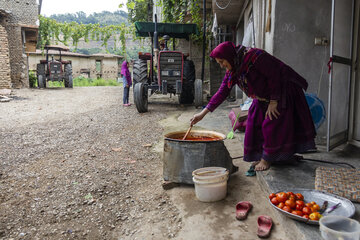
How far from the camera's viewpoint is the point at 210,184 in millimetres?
2438

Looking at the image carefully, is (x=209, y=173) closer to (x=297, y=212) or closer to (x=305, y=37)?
(x=297, y=212)

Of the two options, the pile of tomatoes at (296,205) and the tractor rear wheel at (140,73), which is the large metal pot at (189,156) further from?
the tractor rear wheel at (140,73)

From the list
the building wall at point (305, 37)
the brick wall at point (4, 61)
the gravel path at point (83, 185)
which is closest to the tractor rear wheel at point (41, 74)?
the brick wall at point (4, 61)

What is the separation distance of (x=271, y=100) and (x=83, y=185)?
214cm

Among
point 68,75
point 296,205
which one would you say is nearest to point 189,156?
point 296,205

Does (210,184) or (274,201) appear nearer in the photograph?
(274,201)

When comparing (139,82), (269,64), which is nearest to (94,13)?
(139,82)

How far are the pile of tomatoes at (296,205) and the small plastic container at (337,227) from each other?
5.7 inches

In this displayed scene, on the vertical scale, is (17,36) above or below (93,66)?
above

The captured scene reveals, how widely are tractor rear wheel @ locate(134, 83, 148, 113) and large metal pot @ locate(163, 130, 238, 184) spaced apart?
455 centimetres

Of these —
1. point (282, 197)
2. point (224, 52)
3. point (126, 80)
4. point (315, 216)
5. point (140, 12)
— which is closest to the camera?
point (315, 216)

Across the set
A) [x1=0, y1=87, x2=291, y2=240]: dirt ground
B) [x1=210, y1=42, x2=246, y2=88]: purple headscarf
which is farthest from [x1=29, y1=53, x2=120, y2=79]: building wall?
[x1=210, y1=42, x2=246, y2=88]: purple headscarf

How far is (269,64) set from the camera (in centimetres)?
244

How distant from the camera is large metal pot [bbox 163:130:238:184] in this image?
272 cm
